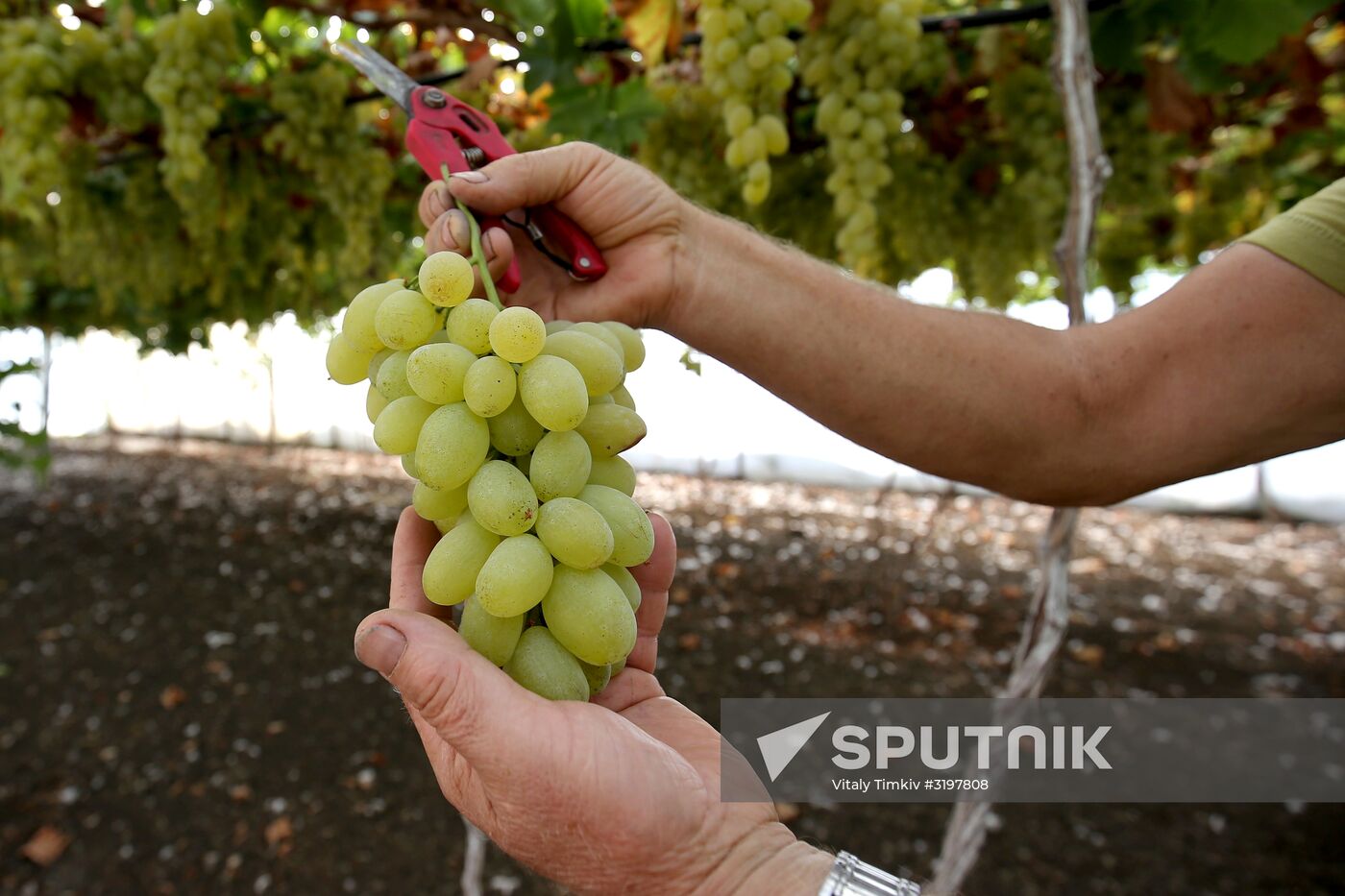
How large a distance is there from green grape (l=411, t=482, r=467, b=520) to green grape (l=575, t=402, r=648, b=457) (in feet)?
0.41

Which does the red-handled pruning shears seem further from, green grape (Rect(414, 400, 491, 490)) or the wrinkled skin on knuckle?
the wrinkled skin on knuckle

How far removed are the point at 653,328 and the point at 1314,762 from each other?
135 inches

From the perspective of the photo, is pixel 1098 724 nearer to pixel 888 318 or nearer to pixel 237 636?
pixel 888 318

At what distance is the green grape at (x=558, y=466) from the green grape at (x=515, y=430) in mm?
35

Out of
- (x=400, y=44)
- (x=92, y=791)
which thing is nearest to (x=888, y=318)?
(x=400, y=44)

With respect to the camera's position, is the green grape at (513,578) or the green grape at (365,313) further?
the green grape at (365,313)

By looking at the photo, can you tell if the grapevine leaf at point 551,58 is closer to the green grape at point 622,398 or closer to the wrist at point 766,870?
the green grape at point 622,398

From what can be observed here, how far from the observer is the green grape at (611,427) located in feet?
2.39

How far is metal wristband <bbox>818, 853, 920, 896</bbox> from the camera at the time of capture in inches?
29.5

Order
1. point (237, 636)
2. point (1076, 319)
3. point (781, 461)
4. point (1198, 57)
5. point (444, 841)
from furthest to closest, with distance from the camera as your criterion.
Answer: point (781, 461) < point (237, 636) < point (444, 841) < point (1198, 57) < point (1076, 319)

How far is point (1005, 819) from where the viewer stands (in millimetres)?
2752
